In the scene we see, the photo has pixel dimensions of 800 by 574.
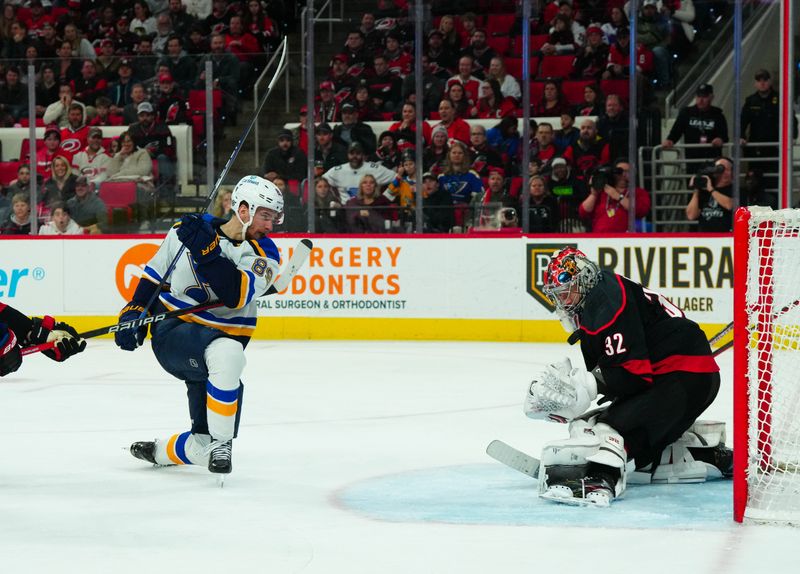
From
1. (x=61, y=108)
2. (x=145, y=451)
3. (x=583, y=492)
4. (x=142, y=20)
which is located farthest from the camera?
(x=142, y=20)

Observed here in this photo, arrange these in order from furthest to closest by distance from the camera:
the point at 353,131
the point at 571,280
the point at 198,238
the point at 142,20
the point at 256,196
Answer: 1. the point at 142,20
2. the point at 353,131
3. the point at 256,196
4. the point at 198,238
5. the point at 571,280

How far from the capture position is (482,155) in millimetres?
9586

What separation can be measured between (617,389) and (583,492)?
1.14ft

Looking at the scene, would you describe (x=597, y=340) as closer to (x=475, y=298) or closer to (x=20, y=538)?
(x=20, y=538)

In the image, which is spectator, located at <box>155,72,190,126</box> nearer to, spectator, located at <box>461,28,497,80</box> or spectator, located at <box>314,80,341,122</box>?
spectator, located at <box>314,80,341,122</box>

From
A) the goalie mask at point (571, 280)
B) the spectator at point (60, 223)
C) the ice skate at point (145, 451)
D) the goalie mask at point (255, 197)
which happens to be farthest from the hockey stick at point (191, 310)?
the spectator at point (60, 223)

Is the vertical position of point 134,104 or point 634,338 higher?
point 134,104

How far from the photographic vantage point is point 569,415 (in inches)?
155

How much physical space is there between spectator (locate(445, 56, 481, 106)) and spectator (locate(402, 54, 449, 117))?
0.12m

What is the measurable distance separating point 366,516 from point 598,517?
68cm

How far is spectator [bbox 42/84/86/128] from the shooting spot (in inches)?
393

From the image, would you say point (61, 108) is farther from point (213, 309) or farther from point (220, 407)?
point (220, 407)

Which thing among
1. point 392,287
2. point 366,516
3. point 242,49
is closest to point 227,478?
point 366,516

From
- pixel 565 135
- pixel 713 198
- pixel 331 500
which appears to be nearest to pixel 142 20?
pixel 565 135
